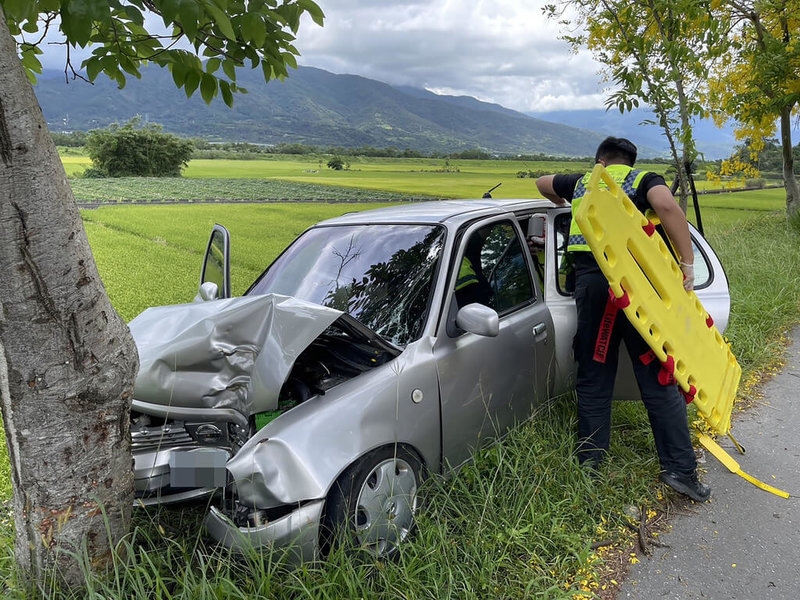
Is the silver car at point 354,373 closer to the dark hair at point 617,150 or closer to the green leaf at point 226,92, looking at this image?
the dark hair at point 617,150

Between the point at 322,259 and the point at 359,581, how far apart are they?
1840 millimetres

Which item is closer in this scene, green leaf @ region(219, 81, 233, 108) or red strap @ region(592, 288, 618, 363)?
green leaf @ region(219, 81, 233, 108)

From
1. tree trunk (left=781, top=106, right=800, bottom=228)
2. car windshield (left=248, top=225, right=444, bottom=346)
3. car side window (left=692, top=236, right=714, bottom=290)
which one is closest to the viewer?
car windshield (left=248, top=225, right=444, bottom=346)

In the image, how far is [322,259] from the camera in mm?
3154

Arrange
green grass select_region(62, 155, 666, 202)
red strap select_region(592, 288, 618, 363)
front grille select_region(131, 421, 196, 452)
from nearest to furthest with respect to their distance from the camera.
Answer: front grille select_region(131, 421, 196, 452), red strap select_region(592, 288, 618, 363), green grass select_region(62, 155, 666, 202)

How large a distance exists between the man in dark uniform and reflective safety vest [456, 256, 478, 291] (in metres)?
0.57

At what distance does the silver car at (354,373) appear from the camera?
6.35 ft

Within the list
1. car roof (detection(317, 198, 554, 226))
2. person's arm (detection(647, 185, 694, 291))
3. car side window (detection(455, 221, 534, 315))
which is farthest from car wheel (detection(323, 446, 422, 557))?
person's arm (detection(647, 185, 694, 291))

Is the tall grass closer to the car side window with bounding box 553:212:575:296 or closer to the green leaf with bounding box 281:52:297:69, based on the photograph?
the car side window with bounding box 553:212:575:296

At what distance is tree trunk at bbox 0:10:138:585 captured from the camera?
154 centimetres

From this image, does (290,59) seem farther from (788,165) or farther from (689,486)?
(788,165)

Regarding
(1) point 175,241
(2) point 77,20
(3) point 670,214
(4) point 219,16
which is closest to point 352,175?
(1) point 175,241

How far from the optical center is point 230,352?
225 centimetres

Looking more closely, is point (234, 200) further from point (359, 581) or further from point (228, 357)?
point (359, 581)
